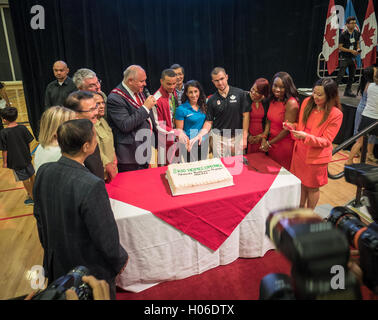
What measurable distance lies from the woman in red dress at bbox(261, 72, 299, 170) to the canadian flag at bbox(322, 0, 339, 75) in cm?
438

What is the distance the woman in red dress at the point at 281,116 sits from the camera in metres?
2.48

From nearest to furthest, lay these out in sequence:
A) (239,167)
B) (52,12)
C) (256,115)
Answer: (239,167) < (256,115) < (52,12)

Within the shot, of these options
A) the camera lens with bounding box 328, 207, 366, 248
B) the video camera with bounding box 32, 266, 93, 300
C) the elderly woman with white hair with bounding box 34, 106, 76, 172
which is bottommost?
the video camera with bounding box 32, 266, 93, 300

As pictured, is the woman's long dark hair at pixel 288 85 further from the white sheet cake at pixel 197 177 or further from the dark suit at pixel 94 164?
the dark suit at pixel 94 164

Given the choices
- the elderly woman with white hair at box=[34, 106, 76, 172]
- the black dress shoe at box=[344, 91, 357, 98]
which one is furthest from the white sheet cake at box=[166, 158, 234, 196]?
the black dress shoe at box=[344, 91, 357, 98]

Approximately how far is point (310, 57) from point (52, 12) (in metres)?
6.13

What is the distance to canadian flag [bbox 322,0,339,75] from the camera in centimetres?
612

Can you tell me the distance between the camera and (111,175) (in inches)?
82.7

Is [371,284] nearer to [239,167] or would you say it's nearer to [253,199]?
[253,199]

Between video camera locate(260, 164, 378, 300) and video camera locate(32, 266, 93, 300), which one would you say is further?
video camera locate(32, 266, 93, 300)

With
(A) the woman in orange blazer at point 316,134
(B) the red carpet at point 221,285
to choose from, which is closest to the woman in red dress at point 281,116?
(A) the woman in orange blazer at point 316,134

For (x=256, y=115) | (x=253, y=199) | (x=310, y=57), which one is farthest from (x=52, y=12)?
(x=310, y=57)

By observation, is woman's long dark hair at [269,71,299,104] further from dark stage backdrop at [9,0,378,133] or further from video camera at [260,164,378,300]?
dark stage backdrop at [9,0,378,133]

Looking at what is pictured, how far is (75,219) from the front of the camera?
4.20ft
